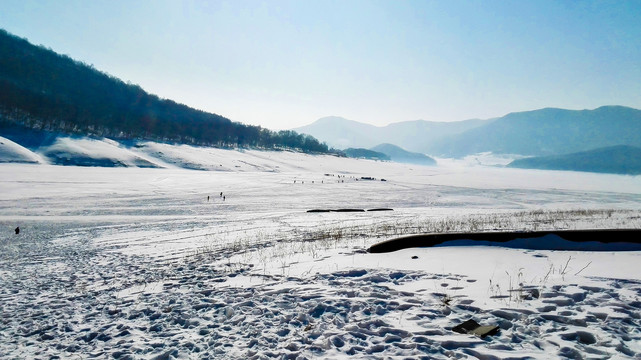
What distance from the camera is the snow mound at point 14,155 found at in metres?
64.6

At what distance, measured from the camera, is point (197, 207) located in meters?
32.7

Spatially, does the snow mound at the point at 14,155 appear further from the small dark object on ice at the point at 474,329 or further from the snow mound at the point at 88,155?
the small dark object on ice at the point at 474,329

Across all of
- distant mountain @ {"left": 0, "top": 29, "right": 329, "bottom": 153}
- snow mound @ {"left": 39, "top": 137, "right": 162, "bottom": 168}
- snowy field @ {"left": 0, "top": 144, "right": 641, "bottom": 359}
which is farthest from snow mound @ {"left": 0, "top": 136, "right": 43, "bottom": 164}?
snowy field @ {"left": 0, "top": 144, "right": 641, "bottom": 359}

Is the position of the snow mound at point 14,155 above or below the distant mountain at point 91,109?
below

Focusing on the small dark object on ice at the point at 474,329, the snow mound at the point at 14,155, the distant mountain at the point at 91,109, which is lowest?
the snow mound at the point at 14,155

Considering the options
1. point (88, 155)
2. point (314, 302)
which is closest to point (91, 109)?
point (88, 155)

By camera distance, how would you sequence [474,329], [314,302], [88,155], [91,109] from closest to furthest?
[474,329], [314,302], [88,155], [91,109]

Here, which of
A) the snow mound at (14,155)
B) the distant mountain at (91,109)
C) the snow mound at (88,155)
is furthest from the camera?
the distant mountain at (91,109)

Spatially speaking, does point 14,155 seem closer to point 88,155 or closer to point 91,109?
point 88,155

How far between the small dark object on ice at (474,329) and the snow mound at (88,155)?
288ft

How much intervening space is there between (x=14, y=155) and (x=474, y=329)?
90.1 metres

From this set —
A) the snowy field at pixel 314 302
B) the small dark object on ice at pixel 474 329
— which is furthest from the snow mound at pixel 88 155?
the small dark object on ice at pixel 474 329

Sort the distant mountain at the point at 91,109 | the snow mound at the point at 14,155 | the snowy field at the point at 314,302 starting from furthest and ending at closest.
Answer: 1. the distant mountain at the point at 91,109
2. the snow mound at the point at 14,155
3. the snowy field at the point at 314,302

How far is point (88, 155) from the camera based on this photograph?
78.1 m
